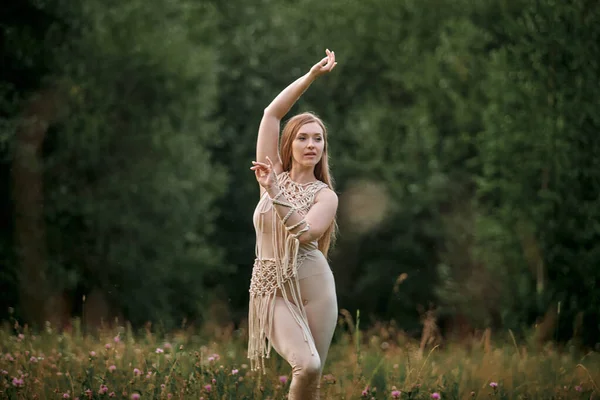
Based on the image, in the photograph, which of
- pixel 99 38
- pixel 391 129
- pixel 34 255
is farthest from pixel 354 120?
pixel 34 255

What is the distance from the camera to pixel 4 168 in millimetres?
16234

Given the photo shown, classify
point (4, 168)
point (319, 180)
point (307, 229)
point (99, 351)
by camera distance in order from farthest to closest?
point (4, 168) < point (99, 351) < point (319, 180) < point (307, 229)

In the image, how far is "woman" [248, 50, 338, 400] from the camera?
4.50 meters

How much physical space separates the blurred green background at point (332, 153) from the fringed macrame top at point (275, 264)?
2.28 metres

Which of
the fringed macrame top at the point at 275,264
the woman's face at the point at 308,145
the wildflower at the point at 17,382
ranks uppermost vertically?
the woman's face at the point at 308,145

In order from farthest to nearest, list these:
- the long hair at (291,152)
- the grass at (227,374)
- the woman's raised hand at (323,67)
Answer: the grass at (227,374), the long hair at (291,152), the woman's raised hand at (323,67)

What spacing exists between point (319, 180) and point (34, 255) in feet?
41.1

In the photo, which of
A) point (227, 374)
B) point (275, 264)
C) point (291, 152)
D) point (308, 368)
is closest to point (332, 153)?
point (227, 374)

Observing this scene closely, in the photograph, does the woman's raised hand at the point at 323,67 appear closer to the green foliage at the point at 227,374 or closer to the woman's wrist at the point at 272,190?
the woman's wrist at the point at 272,190

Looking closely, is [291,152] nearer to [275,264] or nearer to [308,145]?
[308,145]

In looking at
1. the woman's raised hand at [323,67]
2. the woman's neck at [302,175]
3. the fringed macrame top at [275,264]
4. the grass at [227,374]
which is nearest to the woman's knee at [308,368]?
the fringed macrame top at [275,264]

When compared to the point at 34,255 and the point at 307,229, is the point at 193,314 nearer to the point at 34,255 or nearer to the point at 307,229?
the point at 34,255

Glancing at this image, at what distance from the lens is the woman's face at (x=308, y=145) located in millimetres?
4898

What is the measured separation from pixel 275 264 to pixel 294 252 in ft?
0.44
